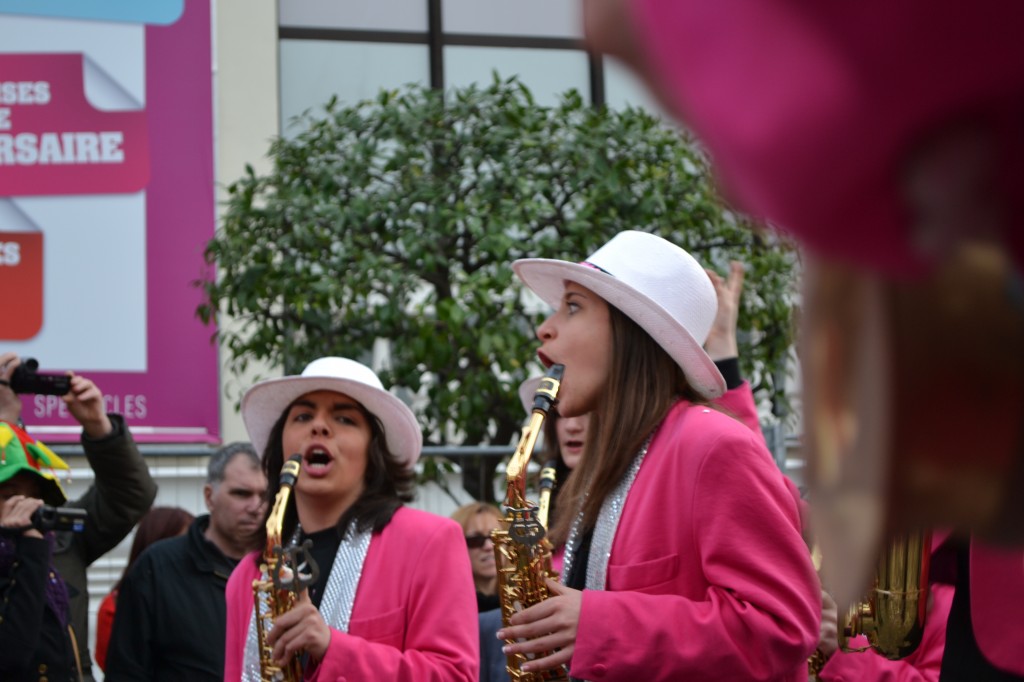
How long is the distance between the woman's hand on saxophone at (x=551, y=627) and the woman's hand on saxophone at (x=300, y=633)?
70cm

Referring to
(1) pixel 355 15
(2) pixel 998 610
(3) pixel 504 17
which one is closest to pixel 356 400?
(2) pixel 998 610

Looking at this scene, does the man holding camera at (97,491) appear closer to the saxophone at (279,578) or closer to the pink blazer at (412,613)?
the saxophone at (279,578)

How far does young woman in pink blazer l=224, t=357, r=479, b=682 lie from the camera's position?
12.5 ft

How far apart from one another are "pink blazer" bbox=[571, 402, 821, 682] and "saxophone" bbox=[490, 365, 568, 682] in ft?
1.67

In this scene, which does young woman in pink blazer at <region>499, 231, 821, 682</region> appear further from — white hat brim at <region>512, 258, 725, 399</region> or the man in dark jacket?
the man in dark jacket

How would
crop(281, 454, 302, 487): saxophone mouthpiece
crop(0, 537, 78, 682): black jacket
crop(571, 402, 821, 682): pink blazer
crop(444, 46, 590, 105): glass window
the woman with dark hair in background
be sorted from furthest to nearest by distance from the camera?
crop(444, 46, 590, 105): glass window < the woman with dark hair in background < crop(0, 537, 78, 682): black jacket < crop(281, 454, 302, 487): saxophone mouthpiece < crop(571, 402, 821, 682): pink blazer

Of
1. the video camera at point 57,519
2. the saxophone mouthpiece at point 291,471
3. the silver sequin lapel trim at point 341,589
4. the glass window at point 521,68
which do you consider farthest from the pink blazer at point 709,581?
the glass window at point 521,68

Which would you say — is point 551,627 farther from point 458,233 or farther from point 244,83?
point 244,83

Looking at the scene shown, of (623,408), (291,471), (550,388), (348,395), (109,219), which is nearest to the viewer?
(623,408)

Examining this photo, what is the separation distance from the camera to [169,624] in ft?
19.1

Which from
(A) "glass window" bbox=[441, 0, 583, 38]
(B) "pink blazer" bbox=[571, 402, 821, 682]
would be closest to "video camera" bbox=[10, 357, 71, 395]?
(B) "pink blazer" bbox=[571, 402, 821, 682]

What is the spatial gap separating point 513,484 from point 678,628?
1001 millimetres

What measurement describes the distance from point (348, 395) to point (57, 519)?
4.39ft

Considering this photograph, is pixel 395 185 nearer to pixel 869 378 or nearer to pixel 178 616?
pixel 178 616
